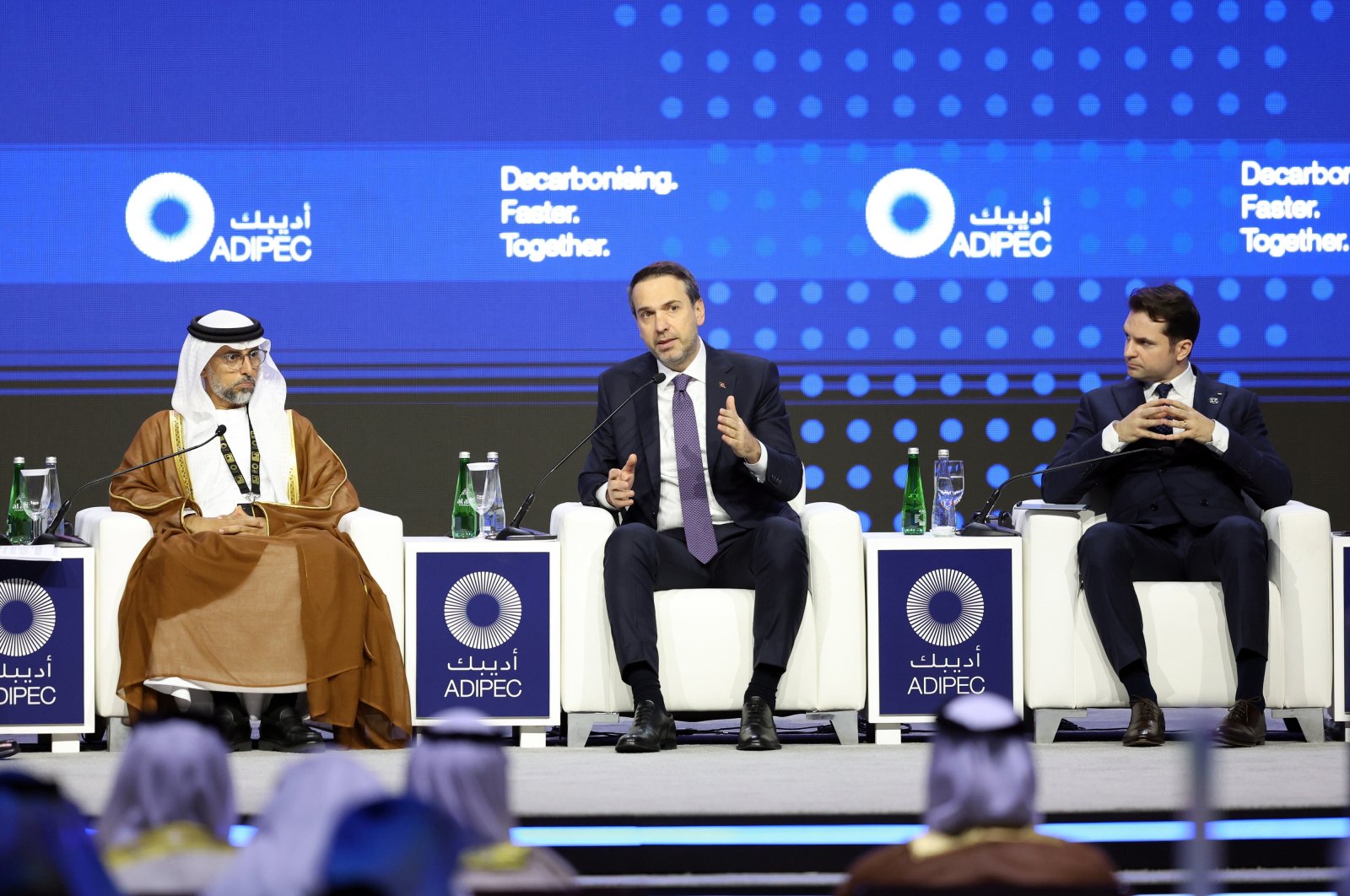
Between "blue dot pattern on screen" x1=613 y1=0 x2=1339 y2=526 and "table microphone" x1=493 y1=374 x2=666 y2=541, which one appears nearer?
"table microphone" x1=493 y1=374 x2=666 y2=541

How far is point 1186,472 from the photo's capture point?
4.49 m

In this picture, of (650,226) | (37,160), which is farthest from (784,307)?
(37,160)

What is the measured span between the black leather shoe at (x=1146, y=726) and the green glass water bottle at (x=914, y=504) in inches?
30.0

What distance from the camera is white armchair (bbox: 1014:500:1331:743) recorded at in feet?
14.3

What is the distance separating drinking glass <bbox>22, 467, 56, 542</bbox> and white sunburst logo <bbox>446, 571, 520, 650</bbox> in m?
1.13

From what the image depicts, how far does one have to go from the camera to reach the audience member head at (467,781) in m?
1.79

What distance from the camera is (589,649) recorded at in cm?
438

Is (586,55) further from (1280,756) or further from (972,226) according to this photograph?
(1280,756)

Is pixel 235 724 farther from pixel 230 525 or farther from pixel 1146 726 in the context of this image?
pixel 1146 726

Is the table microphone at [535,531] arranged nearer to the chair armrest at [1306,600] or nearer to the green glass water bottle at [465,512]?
the green glass water bottle at [465,512]

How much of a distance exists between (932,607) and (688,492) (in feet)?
2.35

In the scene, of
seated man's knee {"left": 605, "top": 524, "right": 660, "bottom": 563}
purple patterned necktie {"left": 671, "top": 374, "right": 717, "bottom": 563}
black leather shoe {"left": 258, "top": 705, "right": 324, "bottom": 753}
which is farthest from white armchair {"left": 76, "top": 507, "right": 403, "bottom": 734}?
purple patterned necktie {"left": 671, "top": 374, "right": 717, "bottom": 563}

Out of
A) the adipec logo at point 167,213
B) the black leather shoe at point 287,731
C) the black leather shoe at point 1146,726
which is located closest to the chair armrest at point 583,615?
the black leather shoe at point 287,731

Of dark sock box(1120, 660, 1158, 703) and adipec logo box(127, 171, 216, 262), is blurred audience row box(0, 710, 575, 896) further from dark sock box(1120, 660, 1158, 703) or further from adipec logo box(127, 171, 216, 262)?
adipec logo box(127, 171, 216, 262)
